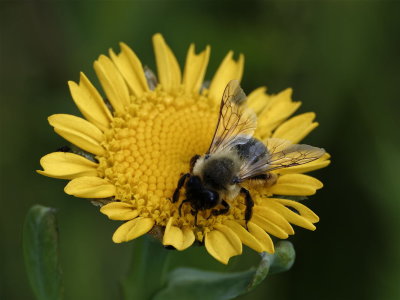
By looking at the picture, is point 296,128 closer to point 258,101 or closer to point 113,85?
point 258,101

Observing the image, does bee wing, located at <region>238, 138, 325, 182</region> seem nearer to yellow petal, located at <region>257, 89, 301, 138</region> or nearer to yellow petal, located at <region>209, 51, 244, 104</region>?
yellow petal, located at <region>257, 89, 301, 138</region>

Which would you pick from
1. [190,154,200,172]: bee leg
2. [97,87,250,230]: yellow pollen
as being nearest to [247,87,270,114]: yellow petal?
[97,87,250,230]: yellow pollen

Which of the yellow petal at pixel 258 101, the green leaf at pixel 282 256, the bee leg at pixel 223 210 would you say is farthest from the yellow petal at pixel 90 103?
the green leaf at pixel 282 256

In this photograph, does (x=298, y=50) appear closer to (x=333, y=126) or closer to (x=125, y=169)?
(x=333, y=126)

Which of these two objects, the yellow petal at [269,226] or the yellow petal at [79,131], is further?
the yellow petal at [79,131]

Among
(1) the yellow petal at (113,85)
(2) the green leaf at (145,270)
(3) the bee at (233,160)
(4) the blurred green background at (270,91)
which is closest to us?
(3) the bee at (233,160)

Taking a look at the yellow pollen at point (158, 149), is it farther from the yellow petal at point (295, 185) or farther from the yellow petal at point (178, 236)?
the yellow petal at point (295, 185)
